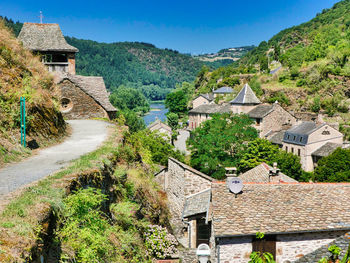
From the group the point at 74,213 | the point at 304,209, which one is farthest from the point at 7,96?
the point at 304,209

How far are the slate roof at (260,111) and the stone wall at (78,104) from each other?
3437cm

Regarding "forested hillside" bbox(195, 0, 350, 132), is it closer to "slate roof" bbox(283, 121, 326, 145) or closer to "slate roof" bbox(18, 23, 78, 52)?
"slate roof" bbox(283, 121, 326, 145)

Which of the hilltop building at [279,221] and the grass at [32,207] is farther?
the hilltop building at [279,221]

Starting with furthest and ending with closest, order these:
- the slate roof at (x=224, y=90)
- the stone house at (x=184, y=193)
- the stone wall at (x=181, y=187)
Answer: the slate roof at (x=224, y=90), the stone wall at (x=181, y=187), the stone house at (x=184, y=193)

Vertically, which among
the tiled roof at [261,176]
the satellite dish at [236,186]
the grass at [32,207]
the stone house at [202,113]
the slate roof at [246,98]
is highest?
the slate roof at [246,98]

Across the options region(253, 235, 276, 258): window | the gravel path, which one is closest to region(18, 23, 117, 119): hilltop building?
the gravel path

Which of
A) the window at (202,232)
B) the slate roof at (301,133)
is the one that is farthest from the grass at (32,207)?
the slate roof at (301,133)

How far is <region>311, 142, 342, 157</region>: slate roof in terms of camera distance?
37594 mm

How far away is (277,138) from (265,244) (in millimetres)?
37151

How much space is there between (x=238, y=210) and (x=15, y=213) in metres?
7.94

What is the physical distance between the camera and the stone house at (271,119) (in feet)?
160

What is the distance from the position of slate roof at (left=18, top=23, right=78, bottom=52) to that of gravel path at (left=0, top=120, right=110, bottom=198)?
29.5 feet

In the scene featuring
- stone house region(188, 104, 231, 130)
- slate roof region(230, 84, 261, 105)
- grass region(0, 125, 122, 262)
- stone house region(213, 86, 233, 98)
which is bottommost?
grass region(0, 125, 122, 262)

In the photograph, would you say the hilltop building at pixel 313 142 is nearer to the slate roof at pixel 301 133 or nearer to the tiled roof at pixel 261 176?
the slate roof at pixel 301 133
